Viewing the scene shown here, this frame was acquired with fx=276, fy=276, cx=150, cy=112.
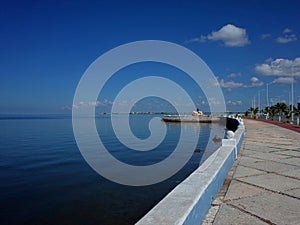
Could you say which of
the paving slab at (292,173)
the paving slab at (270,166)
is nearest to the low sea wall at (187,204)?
the paving slab at (292,173)

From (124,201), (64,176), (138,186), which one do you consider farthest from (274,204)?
(64,176)

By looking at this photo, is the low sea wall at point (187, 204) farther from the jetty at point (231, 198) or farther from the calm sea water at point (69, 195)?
the calm sea water at point (69, 195)

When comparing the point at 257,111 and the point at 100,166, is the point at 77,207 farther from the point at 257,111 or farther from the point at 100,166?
the point at 257,111

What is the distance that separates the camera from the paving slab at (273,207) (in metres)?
3.56

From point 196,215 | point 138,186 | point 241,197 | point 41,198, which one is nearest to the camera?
point 196,215

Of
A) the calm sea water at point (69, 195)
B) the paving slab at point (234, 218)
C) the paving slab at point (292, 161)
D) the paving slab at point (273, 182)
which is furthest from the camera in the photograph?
the paving slab at point (292, 161)

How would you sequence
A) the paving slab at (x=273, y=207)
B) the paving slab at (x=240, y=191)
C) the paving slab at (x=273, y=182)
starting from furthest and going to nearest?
the paving slab at (x=273, y=182) → the paving slab at (x=240, y=191) → the paving slab at (x=273, y=207)

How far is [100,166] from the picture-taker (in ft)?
44.6

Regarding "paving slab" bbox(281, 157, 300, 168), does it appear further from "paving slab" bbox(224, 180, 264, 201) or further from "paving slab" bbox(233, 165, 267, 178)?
"paving slab" bbox(224, 180, 264, 201)

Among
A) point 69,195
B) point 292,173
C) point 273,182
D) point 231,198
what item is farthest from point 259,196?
point 69,195

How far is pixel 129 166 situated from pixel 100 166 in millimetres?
1461

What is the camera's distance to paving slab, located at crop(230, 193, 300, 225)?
3559 mm

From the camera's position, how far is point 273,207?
3.96 m

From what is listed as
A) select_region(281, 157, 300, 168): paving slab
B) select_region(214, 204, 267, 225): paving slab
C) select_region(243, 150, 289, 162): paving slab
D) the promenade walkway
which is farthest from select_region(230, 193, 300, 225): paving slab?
select_region(243, 150, 289, 162): paving slab
